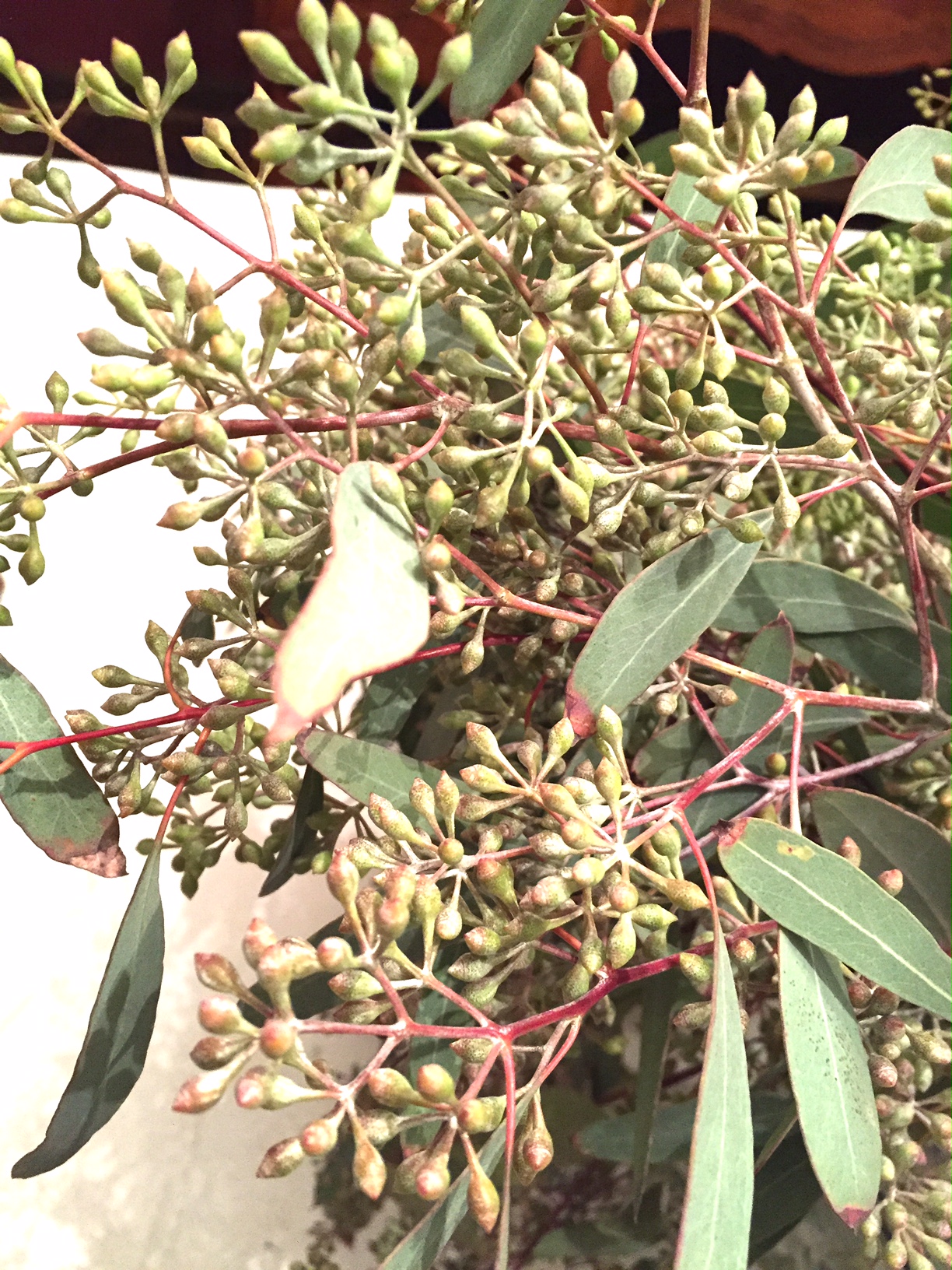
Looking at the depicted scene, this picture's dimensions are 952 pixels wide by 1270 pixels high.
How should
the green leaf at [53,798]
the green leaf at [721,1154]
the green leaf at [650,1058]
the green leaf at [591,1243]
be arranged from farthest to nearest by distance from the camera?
1. the green leaf at [591,1243]
2. the green leaf at [650,1058]
3. the green leaf at [53,798]
4. the green leaf at [721,1154]

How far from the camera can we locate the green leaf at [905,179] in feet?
1.76

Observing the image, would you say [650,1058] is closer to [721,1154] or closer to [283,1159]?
[721,1154]

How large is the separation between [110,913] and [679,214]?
83 cm

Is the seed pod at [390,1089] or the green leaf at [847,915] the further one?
the green leaf at [847,915]

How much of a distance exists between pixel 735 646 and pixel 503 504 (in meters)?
0.41

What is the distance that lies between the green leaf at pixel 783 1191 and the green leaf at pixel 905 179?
596mm

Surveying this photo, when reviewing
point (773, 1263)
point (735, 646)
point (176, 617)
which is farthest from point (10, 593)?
point (773, 1263)

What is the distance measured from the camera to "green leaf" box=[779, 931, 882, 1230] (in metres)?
0.44

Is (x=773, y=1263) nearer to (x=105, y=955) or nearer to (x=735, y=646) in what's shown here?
(x=735, y=646)

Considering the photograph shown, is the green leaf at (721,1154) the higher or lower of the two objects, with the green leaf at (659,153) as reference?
lower

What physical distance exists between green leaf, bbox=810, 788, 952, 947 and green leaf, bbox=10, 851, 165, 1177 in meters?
0.39

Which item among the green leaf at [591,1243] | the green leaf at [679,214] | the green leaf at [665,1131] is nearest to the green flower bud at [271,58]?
the green leaf at [679,214]

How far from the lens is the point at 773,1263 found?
831 mm

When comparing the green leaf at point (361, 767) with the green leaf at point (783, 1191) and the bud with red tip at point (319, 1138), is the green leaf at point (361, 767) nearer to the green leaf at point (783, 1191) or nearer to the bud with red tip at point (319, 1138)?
the bud with red tip at point (319, 1138)
